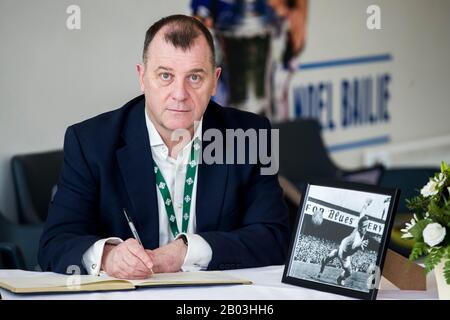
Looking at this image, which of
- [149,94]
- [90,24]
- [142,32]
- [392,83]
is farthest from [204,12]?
[149,94]

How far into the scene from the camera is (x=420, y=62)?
717cm

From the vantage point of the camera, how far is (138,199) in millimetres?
2768

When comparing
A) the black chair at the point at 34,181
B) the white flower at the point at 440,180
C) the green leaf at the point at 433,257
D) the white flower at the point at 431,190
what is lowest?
the black chair at the point at 34,181

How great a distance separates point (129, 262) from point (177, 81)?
632 millimetres

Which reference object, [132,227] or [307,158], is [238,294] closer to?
[132,227]

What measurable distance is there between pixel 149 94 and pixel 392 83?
14.7 ft

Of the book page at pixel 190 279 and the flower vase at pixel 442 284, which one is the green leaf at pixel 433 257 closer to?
the flower vase at pixel 442 284

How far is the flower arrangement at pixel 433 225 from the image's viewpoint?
2.04m

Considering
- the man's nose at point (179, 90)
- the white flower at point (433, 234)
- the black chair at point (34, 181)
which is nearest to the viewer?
the white flower at point (433, 234)

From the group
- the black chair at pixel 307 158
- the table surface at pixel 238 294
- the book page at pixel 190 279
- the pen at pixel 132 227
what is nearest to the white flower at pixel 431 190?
the table surface at pixel 238 294

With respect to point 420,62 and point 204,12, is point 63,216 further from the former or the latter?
point 420,62

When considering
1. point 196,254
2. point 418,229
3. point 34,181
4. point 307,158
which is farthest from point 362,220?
point 307,158

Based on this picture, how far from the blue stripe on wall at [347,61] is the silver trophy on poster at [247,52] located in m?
0.41

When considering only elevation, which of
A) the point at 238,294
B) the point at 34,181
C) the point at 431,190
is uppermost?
the point at 431,190
